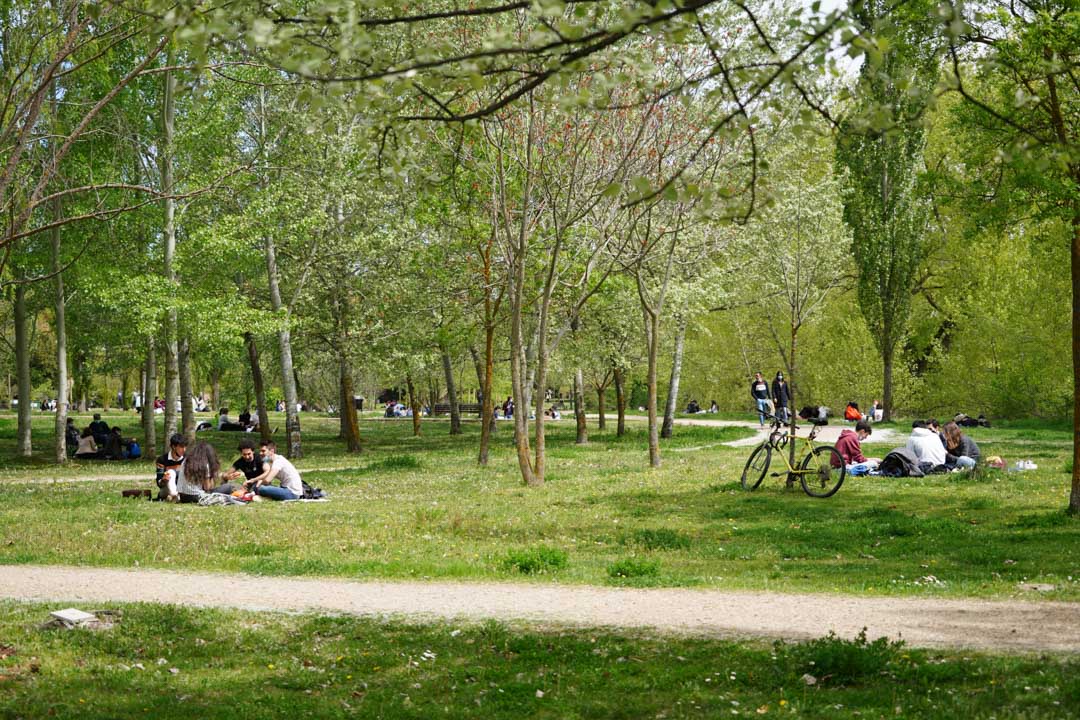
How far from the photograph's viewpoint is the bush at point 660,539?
44.7ft

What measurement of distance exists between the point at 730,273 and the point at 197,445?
2483 centimetres

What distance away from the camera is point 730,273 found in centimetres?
3919

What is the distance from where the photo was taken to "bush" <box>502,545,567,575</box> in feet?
37.9

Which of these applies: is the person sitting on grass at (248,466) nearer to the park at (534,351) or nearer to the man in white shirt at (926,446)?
the park at (534,351)

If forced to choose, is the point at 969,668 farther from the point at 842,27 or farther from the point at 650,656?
the point at 842,27

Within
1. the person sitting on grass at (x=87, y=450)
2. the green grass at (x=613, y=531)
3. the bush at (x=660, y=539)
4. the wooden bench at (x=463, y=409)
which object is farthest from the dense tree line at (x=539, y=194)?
the wooden bench at (x=463, y=409)

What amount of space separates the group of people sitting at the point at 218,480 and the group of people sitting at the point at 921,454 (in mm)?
10674

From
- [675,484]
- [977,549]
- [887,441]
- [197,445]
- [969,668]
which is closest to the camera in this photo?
[969,668]

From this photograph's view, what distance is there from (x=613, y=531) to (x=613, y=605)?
17.2ft

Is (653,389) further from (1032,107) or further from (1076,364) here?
(1032,107)

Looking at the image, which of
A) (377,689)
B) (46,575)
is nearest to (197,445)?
(46,575)

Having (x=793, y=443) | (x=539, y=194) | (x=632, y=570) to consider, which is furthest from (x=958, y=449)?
(x=632, y=570)

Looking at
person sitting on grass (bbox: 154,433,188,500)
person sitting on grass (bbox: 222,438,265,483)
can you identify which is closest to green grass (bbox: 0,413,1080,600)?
person sitting on grass (bbox: 154,433,188,500)

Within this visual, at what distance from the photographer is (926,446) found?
70.9 feet
